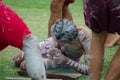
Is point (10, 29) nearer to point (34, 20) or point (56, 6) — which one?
point (56, 6)

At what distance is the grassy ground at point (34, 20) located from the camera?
4.51 metres

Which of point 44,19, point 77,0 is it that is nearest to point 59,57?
point 44,19

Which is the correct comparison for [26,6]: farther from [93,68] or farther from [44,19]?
[93,68]

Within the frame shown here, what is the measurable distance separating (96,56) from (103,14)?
0.31 m

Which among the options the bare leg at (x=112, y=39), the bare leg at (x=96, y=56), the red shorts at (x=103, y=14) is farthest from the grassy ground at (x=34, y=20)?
the red shorts at (x=103, y=14)

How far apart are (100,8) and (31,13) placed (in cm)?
469

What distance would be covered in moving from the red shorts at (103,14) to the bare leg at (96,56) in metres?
0.06

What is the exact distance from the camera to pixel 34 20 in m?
7.24

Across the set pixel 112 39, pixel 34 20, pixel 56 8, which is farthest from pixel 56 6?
pixel 34 20

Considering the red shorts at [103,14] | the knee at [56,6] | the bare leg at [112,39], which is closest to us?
the red shorts at [103,14]

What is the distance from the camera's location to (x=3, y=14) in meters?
3.42

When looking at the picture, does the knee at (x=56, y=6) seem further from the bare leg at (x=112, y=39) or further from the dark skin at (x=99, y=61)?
the dark skin at (x=99, y=61)

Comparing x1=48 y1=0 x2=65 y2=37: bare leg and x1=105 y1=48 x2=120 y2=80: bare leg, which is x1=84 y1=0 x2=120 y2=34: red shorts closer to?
x1=105 y1=48 x2=120 y2=80: bare leg

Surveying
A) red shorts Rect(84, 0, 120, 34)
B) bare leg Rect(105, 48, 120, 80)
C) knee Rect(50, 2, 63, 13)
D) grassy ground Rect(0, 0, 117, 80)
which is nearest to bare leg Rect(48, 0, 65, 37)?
knee Rect(50, 2, 63, 13)
